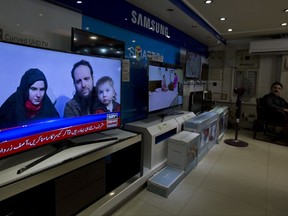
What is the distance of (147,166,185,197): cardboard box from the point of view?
7.15ft

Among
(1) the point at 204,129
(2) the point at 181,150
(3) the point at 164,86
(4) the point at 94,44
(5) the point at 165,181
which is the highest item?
(4) the point at 94,44

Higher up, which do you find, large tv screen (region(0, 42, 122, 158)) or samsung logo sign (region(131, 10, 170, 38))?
samsung logo sign (region(131, 10, 170, 38))

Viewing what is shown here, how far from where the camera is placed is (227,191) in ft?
7.61

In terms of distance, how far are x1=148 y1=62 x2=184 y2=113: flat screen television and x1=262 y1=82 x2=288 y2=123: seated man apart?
223cm

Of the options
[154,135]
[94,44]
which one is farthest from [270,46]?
[94,44]

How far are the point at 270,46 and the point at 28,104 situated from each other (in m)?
5.23

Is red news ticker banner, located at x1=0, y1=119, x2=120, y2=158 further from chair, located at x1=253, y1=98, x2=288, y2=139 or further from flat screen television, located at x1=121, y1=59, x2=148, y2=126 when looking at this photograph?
chair, located at x1=253, y1=98, x2=288, y2=139

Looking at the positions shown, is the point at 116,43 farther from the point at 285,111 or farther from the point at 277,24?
the point at 285,111

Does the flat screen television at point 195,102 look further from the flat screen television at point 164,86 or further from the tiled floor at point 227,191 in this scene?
Answer: the tiled floor at point 227,191

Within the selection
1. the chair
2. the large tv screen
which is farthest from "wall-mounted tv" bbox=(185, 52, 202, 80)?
the large tv screen

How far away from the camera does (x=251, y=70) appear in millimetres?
5430

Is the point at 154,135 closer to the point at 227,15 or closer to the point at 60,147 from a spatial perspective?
the point at 60,147

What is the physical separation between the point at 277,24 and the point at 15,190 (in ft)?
15.7

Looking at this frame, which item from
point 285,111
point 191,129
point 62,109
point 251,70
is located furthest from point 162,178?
point 251,70
